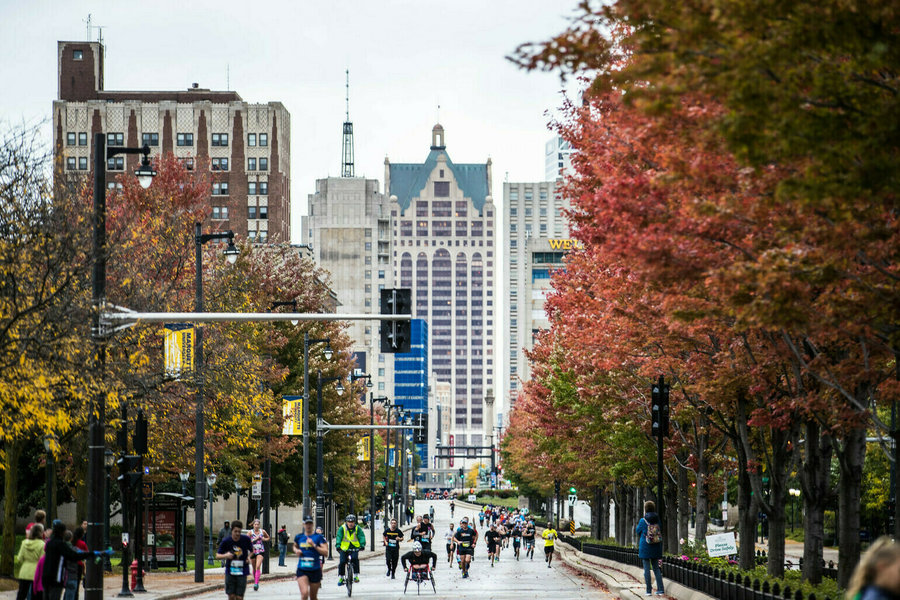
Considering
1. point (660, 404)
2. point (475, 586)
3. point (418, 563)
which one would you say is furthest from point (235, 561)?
point (475, 586)

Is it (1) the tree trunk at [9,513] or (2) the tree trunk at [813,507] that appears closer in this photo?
(2) the tree trunk at [813,507]

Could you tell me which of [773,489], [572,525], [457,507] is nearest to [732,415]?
[773,489]

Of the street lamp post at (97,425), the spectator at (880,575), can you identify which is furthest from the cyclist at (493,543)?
the spectator at (880,575)

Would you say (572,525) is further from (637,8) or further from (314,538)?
(637,8)

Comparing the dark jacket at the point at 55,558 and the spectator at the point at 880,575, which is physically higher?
the spectator at the point at 880,575

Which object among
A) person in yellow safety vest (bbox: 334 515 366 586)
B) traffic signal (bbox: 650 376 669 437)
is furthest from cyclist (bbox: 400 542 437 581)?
traffic signal (bbox: 650 376 669 437)

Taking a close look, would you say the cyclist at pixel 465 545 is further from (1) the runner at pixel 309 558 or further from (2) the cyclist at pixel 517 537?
(2) the cyclist at pixel 517 537

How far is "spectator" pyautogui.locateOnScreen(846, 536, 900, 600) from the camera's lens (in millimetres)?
6102

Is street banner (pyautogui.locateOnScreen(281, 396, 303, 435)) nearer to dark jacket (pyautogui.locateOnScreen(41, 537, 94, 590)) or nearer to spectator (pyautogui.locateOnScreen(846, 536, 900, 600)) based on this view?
dark jacket (pyautogui.locateOnScreen(41, 537, 94, 590))

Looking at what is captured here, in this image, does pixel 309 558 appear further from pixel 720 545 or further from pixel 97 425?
pixel 720 545

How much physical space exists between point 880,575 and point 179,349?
82.7 ft

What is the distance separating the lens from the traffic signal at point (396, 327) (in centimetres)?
2303

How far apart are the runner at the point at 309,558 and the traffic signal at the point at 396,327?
3617 mm

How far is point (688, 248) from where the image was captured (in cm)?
1536
